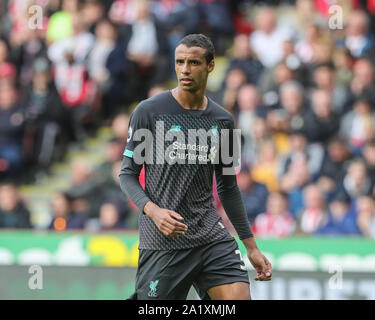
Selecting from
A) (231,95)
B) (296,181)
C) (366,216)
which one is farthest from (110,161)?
(366,216)

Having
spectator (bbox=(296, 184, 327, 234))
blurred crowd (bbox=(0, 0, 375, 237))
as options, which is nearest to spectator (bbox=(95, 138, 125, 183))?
blurred crowd (bbox=(0, 0, 375, 237))

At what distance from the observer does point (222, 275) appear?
5559 mm

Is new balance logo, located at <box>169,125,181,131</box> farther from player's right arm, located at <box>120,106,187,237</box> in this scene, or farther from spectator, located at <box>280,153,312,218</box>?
spectator, located at <box>280,153,312,218</box>

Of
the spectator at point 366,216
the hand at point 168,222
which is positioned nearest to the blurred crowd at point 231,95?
the spectator at point 366,216

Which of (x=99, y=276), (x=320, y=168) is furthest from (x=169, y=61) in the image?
(x=99, y=276)

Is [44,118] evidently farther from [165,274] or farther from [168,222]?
[168,222]

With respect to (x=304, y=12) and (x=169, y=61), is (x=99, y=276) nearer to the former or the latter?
(x=169, y=61)

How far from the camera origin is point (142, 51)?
12742 millimetres

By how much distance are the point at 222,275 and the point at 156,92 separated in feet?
19.8

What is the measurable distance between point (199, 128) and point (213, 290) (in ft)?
3.55

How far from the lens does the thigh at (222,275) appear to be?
5.52 m

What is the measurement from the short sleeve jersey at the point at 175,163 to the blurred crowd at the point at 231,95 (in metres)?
4.38

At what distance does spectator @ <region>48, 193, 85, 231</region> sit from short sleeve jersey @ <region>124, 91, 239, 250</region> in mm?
5070

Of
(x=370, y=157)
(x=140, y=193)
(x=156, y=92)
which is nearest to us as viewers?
(x=140, y=193)
